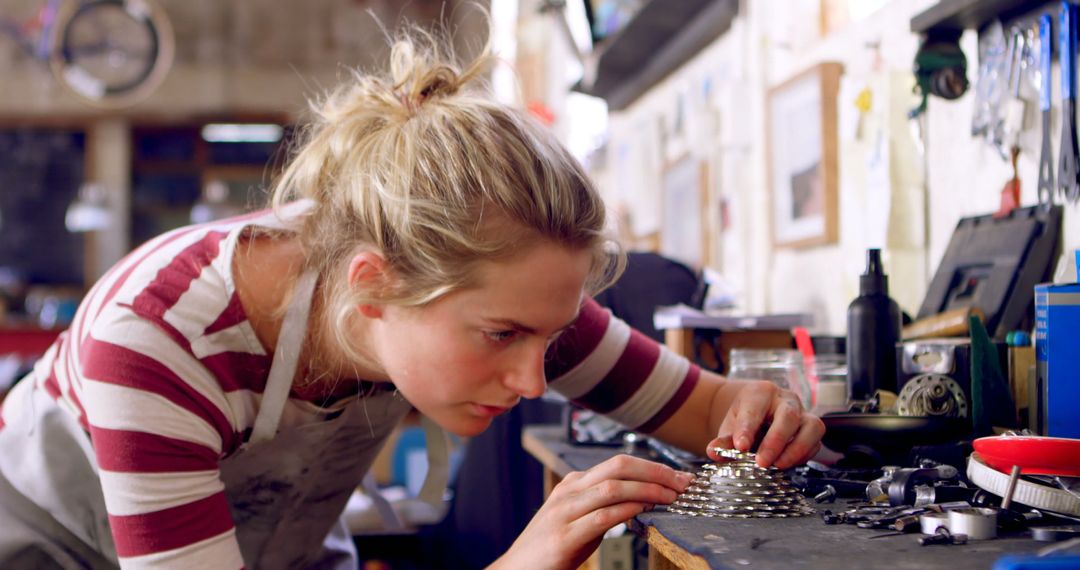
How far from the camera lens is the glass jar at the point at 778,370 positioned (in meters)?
1.32

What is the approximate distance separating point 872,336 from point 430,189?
0.57m

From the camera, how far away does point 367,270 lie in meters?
1.04

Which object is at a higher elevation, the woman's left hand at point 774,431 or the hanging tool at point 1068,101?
the hanging tool at point 1068,101

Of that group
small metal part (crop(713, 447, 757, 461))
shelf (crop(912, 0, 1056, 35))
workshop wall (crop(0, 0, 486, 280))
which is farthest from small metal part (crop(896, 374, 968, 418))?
workshop wall (crop(0, 0, 486, 280))

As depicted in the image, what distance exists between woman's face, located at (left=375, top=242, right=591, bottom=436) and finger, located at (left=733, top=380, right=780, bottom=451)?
20cm

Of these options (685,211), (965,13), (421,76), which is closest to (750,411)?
(421,76)

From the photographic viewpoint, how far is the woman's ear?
3.39ft

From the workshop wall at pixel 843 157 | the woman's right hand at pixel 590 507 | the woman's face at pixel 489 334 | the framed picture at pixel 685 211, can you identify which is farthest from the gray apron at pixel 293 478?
the framed picture at pixel 685 211

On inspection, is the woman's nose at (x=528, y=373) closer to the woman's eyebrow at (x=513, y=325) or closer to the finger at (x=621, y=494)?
the woman's eyebrow at (x=513, y=325)

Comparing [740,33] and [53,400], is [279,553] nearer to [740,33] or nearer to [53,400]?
[53,400]

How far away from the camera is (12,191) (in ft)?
25.6

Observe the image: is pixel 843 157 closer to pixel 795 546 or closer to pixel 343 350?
pixel 343 350

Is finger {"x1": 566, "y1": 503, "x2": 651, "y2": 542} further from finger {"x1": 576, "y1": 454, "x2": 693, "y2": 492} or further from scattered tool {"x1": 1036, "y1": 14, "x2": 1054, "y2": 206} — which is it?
scattered tool {"x1": 1036, "y1": 14, "x2": 1054, "y2": 206}

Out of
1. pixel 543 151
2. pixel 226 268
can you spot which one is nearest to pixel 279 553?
pixel 226 268
